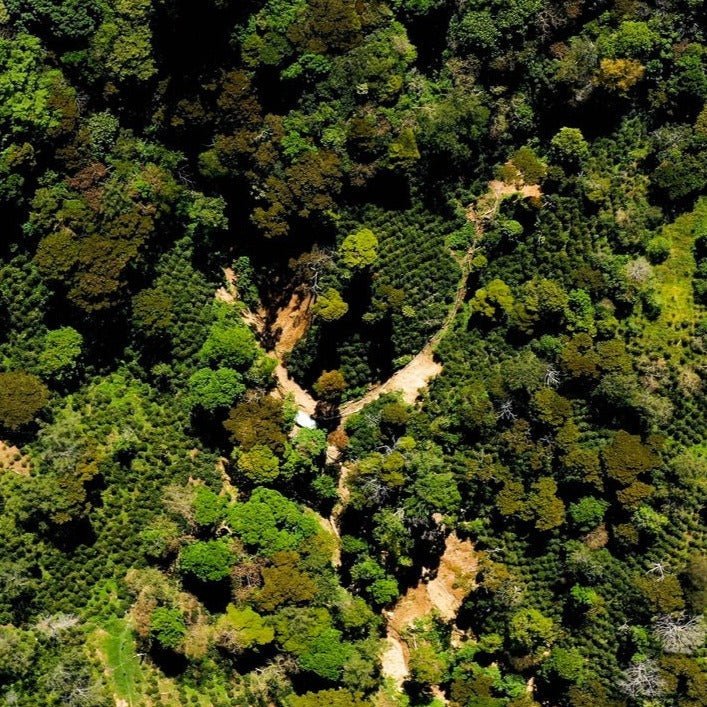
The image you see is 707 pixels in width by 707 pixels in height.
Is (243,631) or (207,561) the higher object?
(207,561)

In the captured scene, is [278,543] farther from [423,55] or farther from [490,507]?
[423,55]

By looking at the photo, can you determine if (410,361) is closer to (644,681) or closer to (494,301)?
(494,301)

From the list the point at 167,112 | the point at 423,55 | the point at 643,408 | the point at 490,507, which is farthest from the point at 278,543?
the point at 423,55

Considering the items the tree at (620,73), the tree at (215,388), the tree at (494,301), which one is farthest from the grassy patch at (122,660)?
the tree at (620,73)

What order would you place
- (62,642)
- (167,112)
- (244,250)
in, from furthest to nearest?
(244,250) < (167,112) < (62,642)

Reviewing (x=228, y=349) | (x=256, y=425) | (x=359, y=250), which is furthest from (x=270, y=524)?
(x=359, y=250)

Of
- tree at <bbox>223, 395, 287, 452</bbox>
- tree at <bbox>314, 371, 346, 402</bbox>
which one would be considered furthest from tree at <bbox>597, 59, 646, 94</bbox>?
tree at <bbox>223, 395, 287, 452</bbox>
